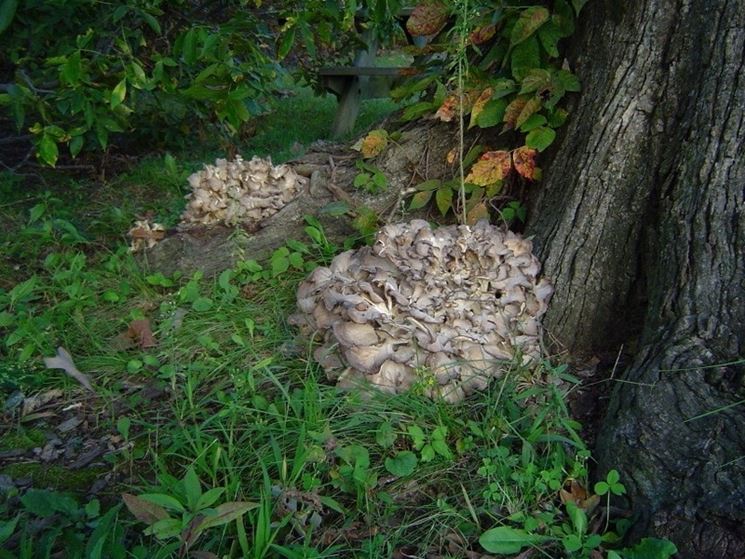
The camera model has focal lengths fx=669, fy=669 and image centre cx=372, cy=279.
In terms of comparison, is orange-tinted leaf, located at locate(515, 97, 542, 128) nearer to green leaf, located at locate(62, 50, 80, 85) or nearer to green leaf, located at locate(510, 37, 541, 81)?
green leaf, located at locate(510, 37, 541, 81)

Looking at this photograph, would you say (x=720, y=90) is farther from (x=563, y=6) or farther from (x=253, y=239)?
(x=253, y=239)

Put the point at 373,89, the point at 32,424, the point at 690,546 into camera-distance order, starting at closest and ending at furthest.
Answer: the point at 690,546, the point at 32,424, the point at 373,89

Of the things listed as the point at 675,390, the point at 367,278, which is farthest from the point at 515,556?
the point at 367,278

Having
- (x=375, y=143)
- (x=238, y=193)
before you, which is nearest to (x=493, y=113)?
(x=375, y=143)

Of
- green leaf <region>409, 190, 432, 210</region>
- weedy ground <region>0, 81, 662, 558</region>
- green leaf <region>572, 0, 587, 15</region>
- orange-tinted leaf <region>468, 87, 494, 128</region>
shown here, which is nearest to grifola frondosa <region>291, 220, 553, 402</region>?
weedy ground <region>0, 81, 662, 558</region>

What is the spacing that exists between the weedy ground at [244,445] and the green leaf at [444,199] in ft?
1.98

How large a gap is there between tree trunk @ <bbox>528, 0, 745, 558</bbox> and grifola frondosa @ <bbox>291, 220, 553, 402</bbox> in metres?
0.24

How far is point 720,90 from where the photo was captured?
237 centimetres

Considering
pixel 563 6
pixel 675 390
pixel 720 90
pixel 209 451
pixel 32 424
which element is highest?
pixel 563 6

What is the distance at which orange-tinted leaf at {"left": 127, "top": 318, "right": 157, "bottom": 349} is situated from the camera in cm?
288

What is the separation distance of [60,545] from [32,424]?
2.46 ft

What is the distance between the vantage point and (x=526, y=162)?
293 cm

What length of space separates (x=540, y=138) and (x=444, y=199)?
0.52 m

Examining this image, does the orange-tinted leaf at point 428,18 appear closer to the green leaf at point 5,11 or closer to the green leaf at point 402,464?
the green leaf at point 5,11
